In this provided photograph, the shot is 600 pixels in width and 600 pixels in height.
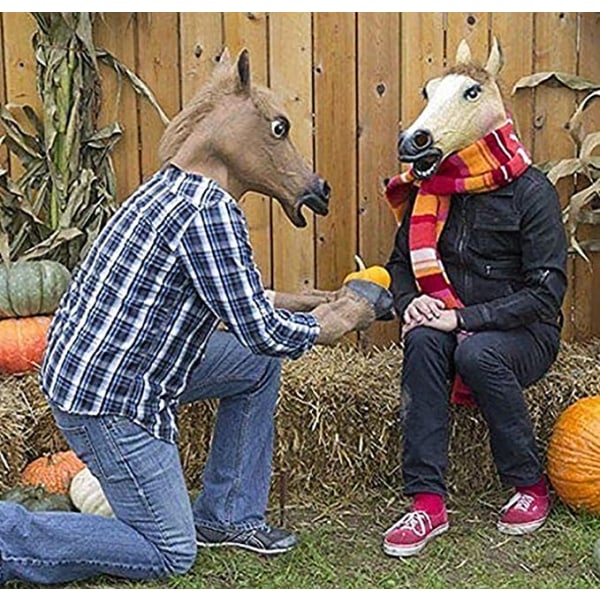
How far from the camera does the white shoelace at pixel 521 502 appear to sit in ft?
10.8

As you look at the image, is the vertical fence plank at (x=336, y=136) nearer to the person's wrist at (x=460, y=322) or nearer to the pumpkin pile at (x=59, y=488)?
the person's wrist at (x=460, y=322)

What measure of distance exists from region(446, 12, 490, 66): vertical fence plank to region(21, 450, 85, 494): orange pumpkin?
68.6 inches

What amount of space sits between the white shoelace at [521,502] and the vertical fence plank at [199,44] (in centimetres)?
164

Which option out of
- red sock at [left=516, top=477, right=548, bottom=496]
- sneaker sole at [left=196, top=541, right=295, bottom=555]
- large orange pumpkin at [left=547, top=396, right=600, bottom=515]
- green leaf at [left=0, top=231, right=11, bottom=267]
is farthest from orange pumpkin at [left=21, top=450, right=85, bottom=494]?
large orange pumpkin at [left=547, top=396, right=600, bottom=515]

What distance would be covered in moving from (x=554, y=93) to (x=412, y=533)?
1.59 metres

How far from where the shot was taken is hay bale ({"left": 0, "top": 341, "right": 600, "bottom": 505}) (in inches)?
137

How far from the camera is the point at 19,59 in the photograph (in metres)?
3.93

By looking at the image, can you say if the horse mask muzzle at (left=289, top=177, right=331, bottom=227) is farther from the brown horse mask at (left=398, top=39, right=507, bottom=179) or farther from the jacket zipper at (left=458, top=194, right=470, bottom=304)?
the jacket zipper at (left=458, top=194, right=470, bottom=304)

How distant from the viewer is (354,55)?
3.90 m

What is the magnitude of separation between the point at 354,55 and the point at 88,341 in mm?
1639

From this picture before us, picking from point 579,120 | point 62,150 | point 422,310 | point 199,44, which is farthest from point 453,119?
point 62,150

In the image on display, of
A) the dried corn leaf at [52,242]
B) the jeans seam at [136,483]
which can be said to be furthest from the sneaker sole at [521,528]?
the dried corn leaf at [52,242]
